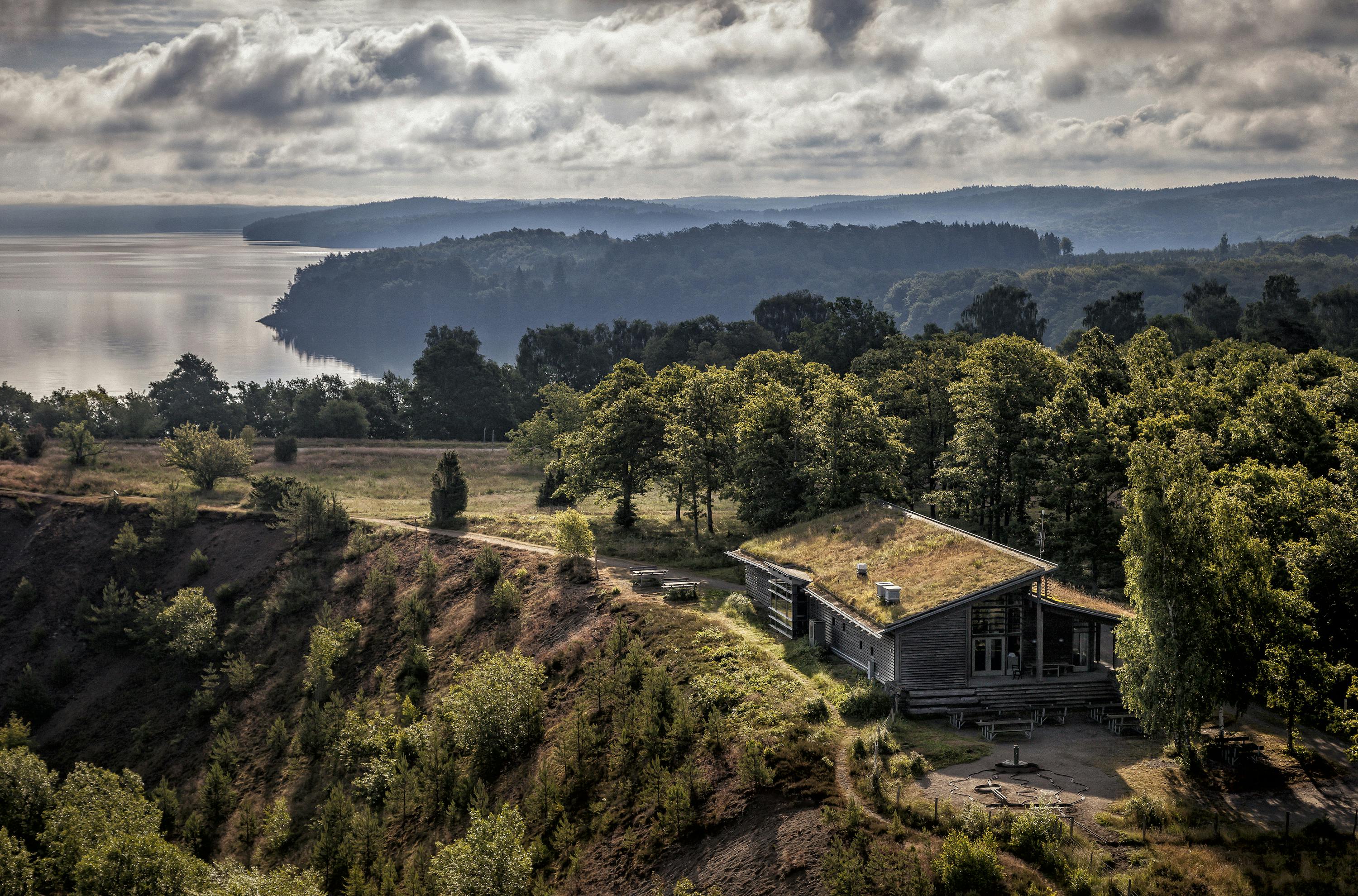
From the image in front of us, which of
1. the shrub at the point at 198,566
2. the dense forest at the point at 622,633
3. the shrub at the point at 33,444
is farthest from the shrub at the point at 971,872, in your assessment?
the shrub at the point at 33,444

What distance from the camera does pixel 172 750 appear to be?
45656mm

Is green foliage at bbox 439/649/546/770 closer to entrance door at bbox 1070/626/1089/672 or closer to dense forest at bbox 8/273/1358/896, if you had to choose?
dense forest at bbox 8/273/1358/896

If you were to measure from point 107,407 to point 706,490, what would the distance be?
86.7 metres

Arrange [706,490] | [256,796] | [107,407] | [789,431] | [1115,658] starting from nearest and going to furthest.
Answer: [1115,658], [256,796], [789,431], [706,490], [107,407]

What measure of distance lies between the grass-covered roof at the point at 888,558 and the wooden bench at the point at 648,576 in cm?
521

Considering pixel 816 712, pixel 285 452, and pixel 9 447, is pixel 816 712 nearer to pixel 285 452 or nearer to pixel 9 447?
pixel 285 452

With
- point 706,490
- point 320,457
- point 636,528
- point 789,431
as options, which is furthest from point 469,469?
point 789,431

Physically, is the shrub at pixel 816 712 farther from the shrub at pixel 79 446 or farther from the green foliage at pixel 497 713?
the shrub at pixel 79 446

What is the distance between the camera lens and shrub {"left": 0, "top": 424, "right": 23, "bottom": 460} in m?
75.2

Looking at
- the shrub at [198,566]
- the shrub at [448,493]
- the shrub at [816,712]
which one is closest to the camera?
the shrub at [816,712]

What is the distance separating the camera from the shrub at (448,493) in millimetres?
60562

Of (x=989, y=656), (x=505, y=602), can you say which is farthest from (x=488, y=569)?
(x=989, y=656)

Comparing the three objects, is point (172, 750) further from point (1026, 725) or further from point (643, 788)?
point (1026, 725)

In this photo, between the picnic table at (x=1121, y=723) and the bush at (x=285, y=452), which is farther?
the bush at (x=285, y=452)
